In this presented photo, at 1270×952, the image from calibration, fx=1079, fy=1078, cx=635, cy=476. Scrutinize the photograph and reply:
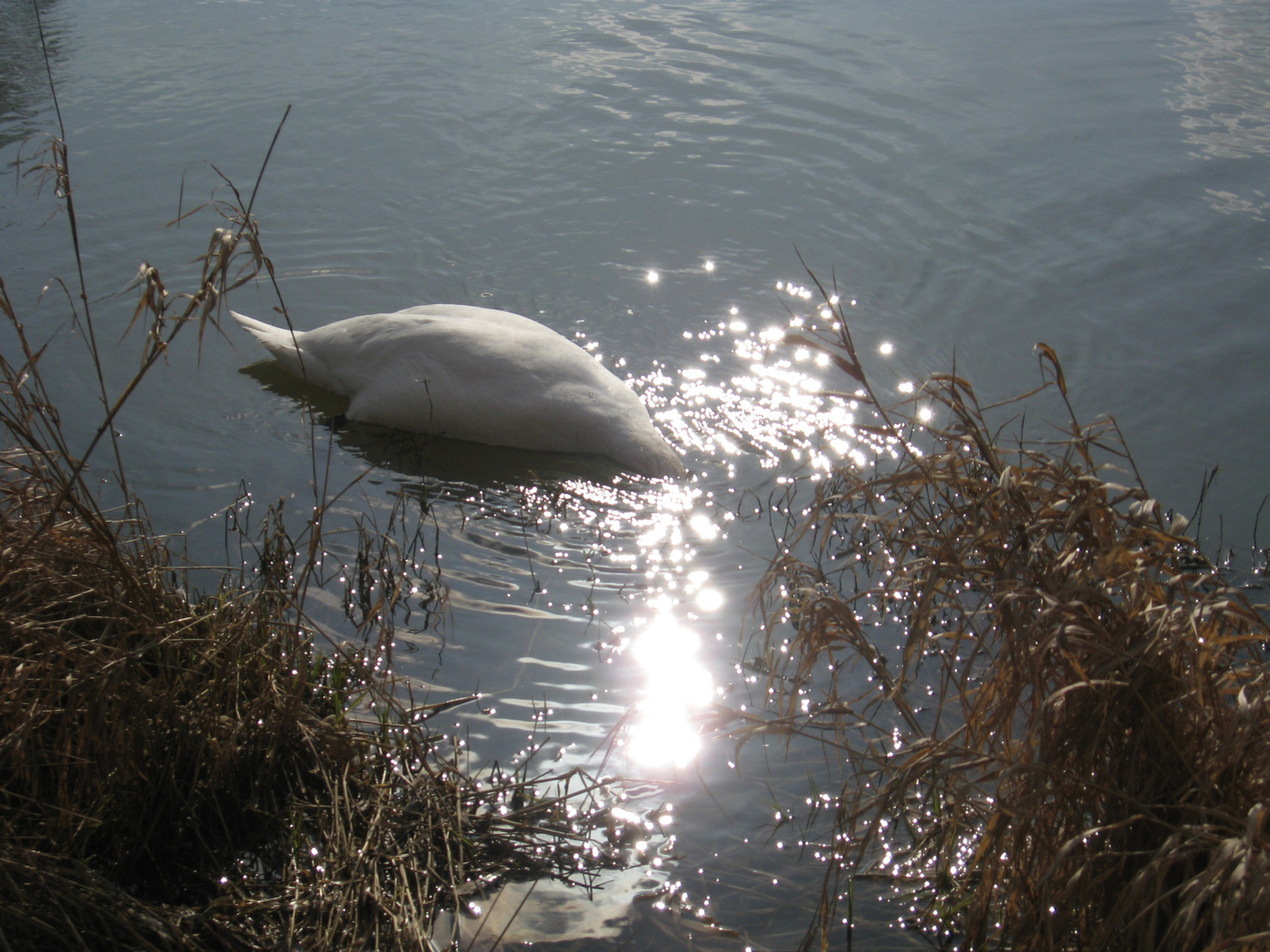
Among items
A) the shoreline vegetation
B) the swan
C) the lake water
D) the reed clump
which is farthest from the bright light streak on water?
the swan

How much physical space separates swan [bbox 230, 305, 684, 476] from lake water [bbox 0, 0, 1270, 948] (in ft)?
0.63

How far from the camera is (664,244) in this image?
763 cm

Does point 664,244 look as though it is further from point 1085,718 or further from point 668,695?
point 1085,718

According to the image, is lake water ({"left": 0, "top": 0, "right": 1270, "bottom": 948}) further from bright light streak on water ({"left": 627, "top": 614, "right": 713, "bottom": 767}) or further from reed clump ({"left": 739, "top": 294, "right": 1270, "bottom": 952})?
reed clump ({"left": 739, "top": 294, "right": 1270, "bottom": 952})

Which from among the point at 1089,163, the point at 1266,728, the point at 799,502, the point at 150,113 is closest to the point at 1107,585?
the point at 1266,728

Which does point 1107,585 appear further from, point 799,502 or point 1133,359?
point 1133,359

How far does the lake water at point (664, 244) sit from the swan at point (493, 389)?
7.6 inches

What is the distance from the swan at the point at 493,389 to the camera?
531 cm

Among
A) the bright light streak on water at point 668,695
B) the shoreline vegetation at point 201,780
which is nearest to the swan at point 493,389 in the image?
the bright light streak on water at point 668,695

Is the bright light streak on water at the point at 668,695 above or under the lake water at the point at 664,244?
under

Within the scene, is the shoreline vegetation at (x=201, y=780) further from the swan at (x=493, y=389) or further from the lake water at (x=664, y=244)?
the swan at (x=493, y=389)

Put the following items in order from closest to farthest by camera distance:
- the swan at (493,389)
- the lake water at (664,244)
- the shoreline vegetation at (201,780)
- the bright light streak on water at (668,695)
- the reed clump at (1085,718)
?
1. the reed clump at (1085,718)
2. the shoreline vegetation at (201,780)
3. the bright light streak on water at (668,695)
4. the lake water at (664,244)
5. the swan at (493,389)

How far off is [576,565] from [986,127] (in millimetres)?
6777

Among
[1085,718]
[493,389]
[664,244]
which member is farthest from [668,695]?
[664,244]
